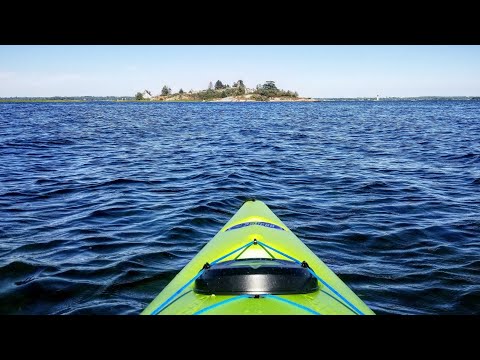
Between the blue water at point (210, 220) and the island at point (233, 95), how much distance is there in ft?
496

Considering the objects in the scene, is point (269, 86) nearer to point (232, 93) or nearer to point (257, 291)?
point (232, 93)

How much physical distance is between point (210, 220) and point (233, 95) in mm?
163994

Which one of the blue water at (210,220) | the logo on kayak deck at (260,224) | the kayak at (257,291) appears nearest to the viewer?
the kayak at (257,291)

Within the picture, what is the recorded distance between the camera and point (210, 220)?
26.9ft

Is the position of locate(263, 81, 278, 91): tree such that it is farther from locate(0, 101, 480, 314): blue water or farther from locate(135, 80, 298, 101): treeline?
locate(0, 101, 480, 314): blue water

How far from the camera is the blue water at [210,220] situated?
5199 millimetres

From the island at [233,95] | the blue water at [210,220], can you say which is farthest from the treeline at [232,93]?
the blue water at [210,220]

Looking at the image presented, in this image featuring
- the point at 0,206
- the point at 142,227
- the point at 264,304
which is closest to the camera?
the point at 264,304

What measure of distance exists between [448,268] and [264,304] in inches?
165

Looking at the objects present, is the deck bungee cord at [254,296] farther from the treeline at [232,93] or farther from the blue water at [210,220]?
the treeline at [232,93]

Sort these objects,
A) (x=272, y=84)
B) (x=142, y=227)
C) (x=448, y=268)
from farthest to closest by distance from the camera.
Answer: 1. (x=272, y=84)
2. (x=142, y=227)
3. (x=448, y=268)
